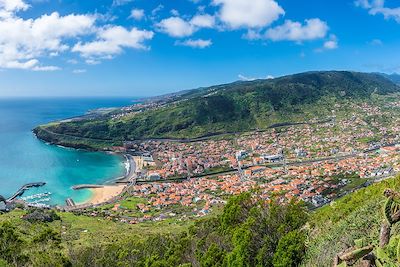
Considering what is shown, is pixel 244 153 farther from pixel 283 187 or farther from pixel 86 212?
pixel 86 212

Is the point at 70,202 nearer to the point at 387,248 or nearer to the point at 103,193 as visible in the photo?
the point at 103,193

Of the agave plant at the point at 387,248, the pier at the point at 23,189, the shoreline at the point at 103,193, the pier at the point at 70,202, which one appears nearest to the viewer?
the agave plant at the point at 387,248

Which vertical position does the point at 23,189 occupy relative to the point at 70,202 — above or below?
above

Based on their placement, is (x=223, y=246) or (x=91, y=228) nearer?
(x=223, y=246)

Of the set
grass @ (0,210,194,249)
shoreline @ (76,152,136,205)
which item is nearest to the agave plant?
grass @ (0,210,194,249)

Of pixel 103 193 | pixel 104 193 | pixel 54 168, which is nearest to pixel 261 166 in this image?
pixel 104 193

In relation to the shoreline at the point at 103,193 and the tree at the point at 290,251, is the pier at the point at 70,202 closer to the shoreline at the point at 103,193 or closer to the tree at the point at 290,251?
the shoreline at the point at 103,193

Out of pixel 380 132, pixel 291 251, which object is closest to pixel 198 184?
pixel 291 251

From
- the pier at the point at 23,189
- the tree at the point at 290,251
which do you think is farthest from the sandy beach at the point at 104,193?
the tree at the point at 290,251

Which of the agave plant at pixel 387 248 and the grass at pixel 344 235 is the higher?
the agave plant at pixel 387 248
